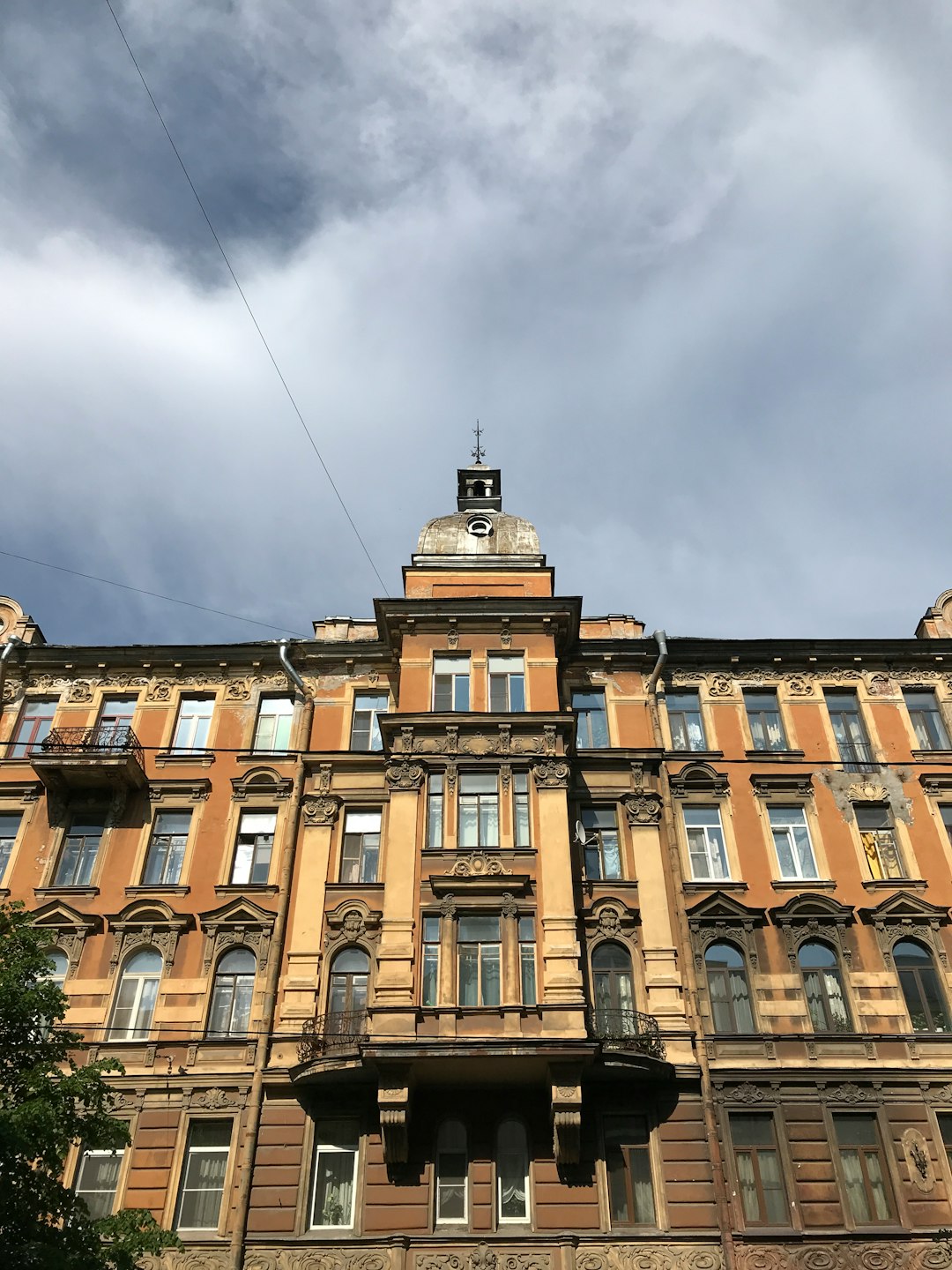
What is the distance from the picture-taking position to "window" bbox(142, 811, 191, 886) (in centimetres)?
2438

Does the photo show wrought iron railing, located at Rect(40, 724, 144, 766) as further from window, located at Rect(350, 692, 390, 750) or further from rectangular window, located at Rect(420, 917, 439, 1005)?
rectangular window, located at Rect(420, 917, 439, 1005)

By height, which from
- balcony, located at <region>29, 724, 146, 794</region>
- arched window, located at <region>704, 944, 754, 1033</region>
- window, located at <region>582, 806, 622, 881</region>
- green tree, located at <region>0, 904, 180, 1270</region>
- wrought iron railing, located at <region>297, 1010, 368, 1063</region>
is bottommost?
green tree, located at <region>0, 904, 180, 1270</region>

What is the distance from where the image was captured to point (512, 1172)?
66.2 ft

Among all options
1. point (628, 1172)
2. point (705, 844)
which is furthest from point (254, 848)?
point (628, 1172)

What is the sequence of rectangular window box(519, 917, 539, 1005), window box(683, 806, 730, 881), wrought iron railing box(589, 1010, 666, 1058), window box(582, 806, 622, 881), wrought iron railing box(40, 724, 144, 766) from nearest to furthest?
wrought iron railing box(589, 1010, 666, 1058) → rectangular window box(519, 917, 539, 1005) → window box(582, 806, 622, 881) → window box(683, 806, 730, 881) → wrought iron railing box(40, 724, 144, 766)

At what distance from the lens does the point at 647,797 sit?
2480 cm

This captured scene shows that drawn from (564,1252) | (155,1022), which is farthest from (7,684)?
(564,1252)

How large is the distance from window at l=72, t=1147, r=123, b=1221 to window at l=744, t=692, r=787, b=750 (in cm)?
1703

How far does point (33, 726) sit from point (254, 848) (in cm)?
727

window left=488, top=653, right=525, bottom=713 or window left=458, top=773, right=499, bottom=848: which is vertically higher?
window left=488, top=653, right=525, bottom=713

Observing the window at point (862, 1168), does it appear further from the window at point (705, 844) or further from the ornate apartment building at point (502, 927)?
the window at point (705, 844)

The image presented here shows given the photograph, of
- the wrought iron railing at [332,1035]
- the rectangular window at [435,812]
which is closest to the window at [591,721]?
the rectangular window at [435,812]

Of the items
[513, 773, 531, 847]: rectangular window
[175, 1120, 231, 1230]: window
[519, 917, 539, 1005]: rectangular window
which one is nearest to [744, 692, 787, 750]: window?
[513, 773, 531, 847]: rectangular window

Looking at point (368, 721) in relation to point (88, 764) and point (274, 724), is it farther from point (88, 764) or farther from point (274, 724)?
point (88, 764)
